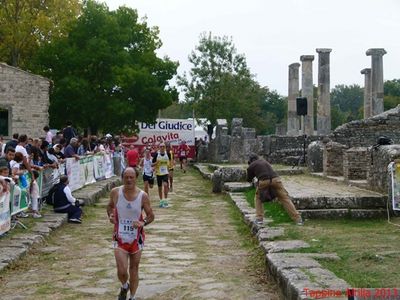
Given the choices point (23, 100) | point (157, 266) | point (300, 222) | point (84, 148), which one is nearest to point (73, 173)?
point (84, 148)

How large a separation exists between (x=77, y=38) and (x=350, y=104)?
292ft

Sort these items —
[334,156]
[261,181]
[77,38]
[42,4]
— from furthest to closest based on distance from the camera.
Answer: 1. [42,4]
2. [77,38]
3. [334,156]
4. [261,181]

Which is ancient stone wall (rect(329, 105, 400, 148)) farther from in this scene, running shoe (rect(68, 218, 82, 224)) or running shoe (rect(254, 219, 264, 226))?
running shoe (rect(68, 218, 82, 224))

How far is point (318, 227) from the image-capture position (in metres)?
11.5

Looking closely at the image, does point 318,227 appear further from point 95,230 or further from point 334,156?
point 334,156

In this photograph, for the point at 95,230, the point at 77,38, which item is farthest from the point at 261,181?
the point at 77,38

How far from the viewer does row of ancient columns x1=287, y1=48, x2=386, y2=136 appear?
35.4 metres

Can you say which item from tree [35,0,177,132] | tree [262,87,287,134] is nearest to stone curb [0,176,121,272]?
tree [35,0,177,132]

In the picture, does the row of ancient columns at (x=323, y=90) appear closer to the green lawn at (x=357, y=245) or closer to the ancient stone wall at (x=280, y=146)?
the ancient stone wall at (x=280, y=146)

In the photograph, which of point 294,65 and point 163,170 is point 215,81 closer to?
point 294,65

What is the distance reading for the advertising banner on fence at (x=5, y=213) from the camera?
1068cm

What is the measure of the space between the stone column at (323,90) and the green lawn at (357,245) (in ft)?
86.4

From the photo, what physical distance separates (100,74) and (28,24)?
7743 mm

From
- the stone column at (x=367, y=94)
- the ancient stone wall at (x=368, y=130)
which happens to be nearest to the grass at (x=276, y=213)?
the ancient stone wall at (x=368, y=130)
